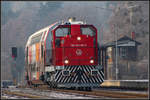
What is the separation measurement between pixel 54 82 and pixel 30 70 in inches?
301

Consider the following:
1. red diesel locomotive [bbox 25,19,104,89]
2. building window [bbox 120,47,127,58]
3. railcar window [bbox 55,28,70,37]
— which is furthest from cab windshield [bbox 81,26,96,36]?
building window [bbox 120,47,127,58]

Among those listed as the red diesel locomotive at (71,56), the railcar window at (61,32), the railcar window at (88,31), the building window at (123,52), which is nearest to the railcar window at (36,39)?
the red diesel locomotive at (71,56)

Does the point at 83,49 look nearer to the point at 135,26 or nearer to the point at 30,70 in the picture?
the point at 30,70

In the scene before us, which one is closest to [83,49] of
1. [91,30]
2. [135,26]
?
[91,30]

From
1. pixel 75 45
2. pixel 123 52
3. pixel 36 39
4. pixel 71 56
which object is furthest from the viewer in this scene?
pixel 123 52

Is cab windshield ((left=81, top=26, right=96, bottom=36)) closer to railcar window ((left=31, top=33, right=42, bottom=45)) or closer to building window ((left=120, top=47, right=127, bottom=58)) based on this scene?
railcar window ((left=31, top=33, right=42, bottom=45))

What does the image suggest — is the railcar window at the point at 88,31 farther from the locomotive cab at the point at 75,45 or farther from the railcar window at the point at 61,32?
the railcar window at the point at 61,32

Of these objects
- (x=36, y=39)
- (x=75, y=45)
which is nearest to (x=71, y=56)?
(x=75, y=45)

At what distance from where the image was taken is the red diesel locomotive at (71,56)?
1088 inches

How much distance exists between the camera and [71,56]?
28.3 m

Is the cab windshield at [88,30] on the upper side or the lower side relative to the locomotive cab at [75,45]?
upper

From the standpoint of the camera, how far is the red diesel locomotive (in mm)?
27625

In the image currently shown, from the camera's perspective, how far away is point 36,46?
3203 cm

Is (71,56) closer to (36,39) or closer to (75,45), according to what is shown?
(75,45)
